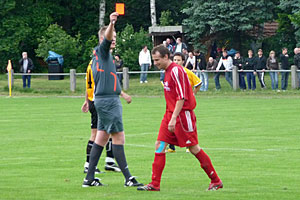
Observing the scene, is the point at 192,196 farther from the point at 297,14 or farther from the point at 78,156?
the point at 297,14

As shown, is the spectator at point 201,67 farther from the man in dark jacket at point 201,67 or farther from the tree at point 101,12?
the tree at point 101,12

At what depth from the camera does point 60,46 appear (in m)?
44.2

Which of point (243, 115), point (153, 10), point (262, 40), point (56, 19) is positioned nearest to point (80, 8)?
point (56, 19)

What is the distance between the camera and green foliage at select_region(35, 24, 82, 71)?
44.1 m

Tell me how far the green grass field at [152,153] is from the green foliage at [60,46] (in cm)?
1899

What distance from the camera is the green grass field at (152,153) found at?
8797 mm

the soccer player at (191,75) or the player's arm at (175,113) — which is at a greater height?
the soccer player at (191,75)

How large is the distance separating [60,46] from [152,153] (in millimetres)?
31912

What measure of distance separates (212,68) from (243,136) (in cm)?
1656

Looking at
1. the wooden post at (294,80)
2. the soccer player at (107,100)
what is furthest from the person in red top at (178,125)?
the wooden post at (294,80)

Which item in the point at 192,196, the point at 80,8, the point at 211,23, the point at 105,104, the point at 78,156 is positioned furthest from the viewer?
the point at 80,8

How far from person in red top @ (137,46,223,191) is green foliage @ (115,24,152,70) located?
3135 centimetres

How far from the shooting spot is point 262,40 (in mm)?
44906

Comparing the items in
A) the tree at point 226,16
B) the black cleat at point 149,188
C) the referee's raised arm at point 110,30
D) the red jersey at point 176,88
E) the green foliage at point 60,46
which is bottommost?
the black cleat at point 149,188
